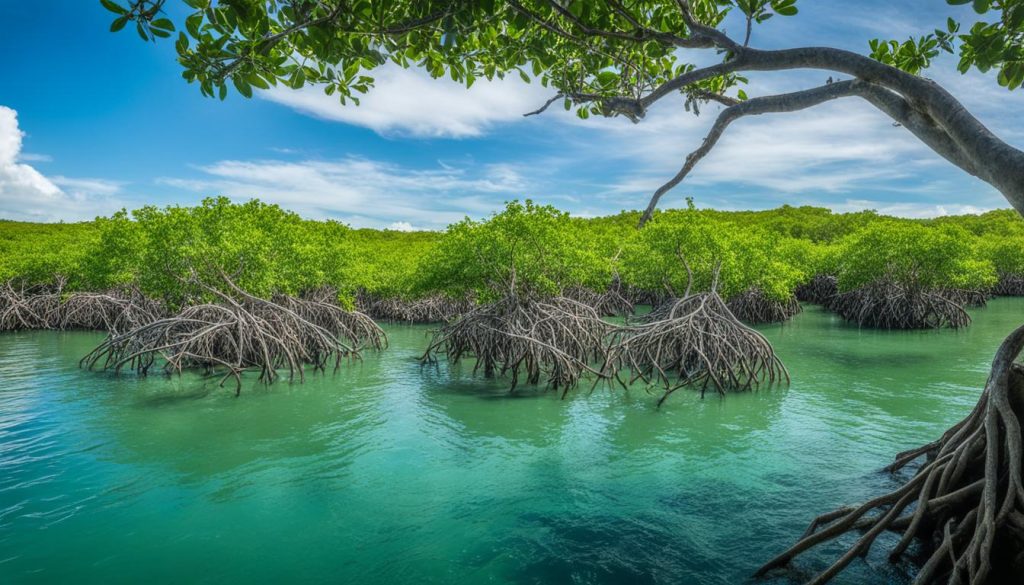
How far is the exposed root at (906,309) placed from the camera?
19297 millimetres

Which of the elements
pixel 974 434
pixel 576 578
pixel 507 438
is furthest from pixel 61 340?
pixel 974 434

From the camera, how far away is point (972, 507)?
141 inches

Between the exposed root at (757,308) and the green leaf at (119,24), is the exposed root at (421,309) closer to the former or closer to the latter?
the exposed root at (757,308)

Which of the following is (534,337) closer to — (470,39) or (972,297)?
(470,39)

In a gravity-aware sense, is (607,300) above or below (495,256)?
below

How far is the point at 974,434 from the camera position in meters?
3.61

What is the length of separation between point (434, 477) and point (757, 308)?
62.8 feet

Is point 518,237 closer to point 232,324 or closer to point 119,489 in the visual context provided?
point 232,324

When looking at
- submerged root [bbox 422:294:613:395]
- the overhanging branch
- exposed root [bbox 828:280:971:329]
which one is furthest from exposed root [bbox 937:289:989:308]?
the overhanging branch

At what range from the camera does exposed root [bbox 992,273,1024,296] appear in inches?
1368

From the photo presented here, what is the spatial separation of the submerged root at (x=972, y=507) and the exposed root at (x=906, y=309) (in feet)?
60.0

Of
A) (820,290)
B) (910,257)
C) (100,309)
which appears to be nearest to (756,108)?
(910,257)

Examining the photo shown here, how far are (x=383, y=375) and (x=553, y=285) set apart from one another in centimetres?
408

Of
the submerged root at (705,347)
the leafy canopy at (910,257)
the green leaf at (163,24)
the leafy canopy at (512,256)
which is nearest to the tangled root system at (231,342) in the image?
the leafy canopy at (512,256)
